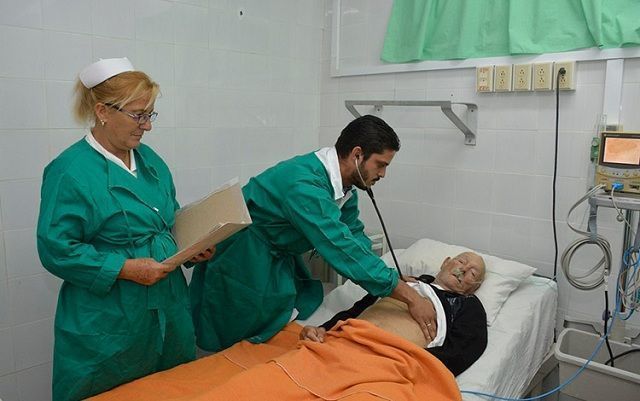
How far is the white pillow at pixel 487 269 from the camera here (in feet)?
6.57

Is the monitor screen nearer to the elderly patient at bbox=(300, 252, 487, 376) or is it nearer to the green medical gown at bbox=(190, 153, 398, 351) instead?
the elderly patient at bbox=(300, 252, 487, 376)

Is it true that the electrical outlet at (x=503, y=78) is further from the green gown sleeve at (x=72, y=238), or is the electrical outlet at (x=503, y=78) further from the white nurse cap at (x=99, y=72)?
the green gown sleeve at (x=72, y=238)

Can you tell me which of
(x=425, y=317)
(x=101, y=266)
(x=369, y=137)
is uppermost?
(x=369, y=137)

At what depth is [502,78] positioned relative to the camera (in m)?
2.20

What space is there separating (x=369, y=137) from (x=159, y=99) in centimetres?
101

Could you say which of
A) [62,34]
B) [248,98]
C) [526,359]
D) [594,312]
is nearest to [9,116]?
[62,34]

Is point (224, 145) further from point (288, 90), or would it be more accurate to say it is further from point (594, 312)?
point (594, 312)

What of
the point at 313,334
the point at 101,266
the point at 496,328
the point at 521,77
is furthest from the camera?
the point at 521,77

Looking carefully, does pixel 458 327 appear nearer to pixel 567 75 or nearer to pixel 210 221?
pixel 210 221

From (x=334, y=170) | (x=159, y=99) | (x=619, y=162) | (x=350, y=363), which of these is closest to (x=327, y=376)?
(x=350, y=363)

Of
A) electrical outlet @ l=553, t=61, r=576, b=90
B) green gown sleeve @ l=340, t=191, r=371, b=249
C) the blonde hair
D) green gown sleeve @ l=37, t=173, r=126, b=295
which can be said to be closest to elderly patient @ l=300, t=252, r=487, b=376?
green gown sleeve @ l=340, t=191, r=371, b=249

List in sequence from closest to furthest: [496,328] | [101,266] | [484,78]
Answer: [101,266] < [496,328] < [484,78]

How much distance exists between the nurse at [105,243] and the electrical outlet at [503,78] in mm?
1432

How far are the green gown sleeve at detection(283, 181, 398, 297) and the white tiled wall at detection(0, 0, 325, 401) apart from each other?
91cm
